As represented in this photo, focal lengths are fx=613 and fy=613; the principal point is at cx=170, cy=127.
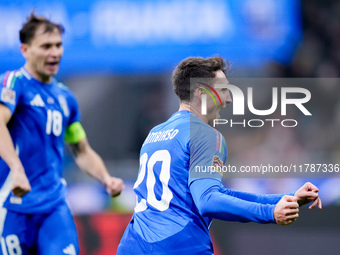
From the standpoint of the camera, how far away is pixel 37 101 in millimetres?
5273

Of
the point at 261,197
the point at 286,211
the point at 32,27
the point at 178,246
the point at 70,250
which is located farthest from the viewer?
the point at 32,27

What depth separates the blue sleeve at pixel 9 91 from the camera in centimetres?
504

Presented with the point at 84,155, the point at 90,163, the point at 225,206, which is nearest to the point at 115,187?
the point at 90,163

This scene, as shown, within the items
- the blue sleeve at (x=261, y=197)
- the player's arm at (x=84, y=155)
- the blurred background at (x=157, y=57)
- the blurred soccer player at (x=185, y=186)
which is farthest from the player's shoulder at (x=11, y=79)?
the blurred background at (x=157, y=57)

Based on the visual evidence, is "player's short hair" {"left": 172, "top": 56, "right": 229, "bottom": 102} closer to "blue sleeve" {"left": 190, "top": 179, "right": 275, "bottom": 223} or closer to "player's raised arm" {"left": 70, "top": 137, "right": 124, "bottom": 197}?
"blue sleeve" {"left": 190, "top": 179, "right": 275, "bottom": 223}

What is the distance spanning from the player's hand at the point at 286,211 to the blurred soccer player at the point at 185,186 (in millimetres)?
139

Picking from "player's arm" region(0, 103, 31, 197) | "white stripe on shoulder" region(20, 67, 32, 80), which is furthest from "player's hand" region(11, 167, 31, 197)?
"white stripe on shoulder" region(20, 67, 32, 80)

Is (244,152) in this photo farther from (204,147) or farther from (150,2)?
(204,147)

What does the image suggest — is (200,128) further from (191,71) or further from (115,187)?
(115,187)

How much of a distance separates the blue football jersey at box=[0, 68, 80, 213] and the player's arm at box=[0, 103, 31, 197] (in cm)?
9

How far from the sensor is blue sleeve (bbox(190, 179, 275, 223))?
330cm

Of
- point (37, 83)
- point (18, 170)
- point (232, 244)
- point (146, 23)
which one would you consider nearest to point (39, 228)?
point (18, 170)

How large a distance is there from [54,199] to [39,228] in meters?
0.27

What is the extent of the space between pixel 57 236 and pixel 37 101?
46.0 inches
